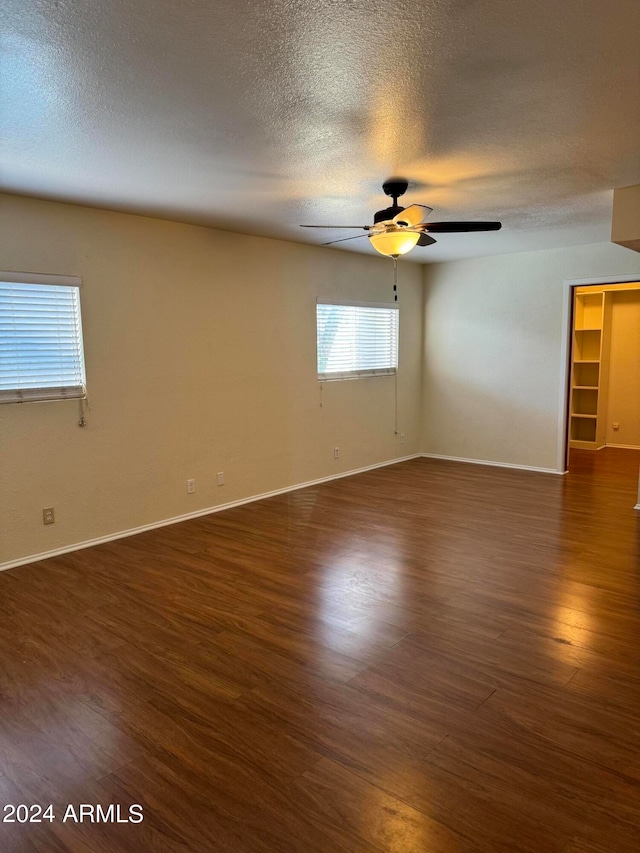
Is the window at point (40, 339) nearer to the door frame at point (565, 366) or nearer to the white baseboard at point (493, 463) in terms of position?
the white baseboard at point (493, 463)

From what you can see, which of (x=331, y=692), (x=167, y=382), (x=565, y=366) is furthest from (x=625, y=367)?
(x=331, y=692)

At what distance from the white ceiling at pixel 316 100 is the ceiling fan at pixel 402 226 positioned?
0.14 metres

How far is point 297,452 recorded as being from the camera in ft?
19.2

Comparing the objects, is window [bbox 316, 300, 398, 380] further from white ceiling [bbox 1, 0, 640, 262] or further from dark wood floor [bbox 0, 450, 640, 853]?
dark wood floor [bbox 0, 450, 640, 853]

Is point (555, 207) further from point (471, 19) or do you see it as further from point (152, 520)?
point (152, 520)

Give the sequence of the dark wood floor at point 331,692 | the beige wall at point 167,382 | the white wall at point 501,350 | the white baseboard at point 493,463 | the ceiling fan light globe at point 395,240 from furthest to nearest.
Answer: the white baseboard at point 493,463 → the white wall at point 501,350 → the beige wall at point 167,382 → the ceiling fan light globe at point 395,240 → the dark wood floor at point 331,692

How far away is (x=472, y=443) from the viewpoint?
712 centimetres

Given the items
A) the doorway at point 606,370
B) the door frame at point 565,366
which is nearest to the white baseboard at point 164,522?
the door frame at point 565,366

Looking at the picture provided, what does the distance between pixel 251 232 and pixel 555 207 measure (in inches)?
102

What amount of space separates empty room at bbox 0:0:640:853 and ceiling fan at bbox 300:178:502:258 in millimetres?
37

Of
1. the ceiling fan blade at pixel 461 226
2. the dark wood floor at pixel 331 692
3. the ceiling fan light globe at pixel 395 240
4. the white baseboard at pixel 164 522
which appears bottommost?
the dark wood floor at pixel 331 692

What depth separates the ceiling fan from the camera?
3.36m

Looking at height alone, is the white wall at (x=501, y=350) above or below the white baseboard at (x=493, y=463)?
above

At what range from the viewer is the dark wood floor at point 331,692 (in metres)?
1.72
